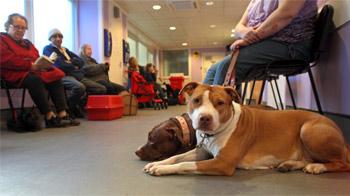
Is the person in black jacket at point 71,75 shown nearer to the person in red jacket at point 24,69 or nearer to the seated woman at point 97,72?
the seated woman at point 97,72

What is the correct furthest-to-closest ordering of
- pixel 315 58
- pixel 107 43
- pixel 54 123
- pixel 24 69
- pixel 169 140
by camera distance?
pixel 107 43 → pixel 54 123 → pixel 24 69 → pixel 315 58 → pixel 169 140

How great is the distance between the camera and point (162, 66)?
14.6m

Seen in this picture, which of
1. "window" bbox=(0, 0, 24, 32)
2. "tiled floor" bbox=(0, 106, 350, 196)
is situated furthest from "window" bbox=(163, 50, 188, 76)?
"tiled floor" bbox=(0, 106, 350, 196)

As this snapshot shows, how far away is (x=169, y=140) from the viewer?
1.62 metres

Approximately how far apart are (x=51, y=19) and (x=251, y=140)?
496 centimetres

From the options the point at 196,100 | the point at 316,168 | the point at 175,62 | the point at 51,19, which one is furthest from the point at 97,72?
the point at 175,62

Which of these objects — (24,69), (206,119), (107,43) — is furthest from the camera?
(107,43)

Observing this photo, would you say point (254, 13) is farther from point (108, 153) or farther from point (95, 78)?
point (95, 78)

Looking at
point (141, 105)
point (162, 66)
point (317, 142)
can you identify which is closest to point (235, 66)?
point (317, 142)

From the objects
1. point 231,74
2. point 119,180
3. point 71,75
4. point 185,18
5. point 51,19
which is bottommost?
point 119,180

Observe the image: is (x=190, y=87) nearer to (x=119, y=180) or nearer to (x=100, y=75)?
(x=119, y=180)

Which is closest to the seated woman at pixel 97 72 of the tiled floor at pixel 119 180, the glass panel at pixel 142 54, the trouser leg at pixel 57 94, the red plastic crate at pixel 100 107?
the red plastic crate at pixel 100 107

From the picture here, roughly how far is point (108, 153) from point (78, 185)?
2.18 ft

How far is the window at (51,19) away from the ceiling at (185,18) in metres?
1.43
